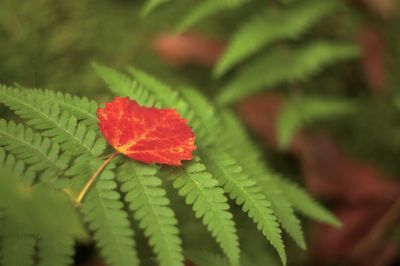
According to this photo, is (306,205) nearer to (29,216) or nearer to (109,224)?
(109,224)

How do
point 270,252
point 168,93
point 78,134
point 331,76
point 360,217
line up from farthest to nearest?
point 331,76 → point 360,217 → point 270,252 → point 168,93 → point 78,134

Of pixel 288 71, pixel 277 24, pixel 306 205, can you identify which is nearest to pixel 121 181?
pixel 306 205

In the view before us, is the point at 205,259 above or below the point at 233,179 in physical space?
below

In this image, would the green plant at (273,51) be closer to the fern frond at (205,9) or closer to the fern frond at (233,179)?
the fern frond at (205,9)

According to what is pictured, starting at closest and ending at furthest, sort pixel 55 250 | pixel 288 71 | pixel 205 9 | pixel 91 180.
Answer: pixel 55 250
pixel 91 180
pixel 205 9
pixel 288 71

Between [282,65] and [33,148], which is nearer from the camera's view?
[33,148]

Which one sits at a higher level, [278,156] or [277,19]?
[277,19]

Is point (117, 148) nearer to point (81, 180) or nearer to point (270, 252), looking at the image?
point (81, 180)

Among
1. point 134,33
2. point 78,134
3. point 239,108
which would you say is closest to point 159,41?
point 134,33

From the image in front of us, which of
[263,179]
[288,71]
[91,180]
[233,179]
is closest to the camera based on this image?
[91,180]
